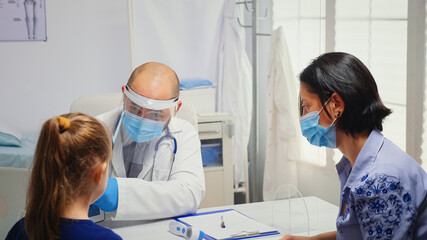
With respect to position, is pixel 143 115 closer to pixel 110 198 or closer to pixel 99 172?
pixel 110 198

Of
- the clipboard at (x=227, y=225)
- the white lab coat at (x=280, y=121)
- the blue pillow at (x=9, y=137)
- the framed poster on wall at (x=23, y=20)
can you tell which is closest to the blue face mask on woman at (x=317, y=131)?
the clipboard at (x=227, y=225)

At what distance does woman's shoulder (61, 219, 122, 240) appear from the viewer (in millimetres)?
1033

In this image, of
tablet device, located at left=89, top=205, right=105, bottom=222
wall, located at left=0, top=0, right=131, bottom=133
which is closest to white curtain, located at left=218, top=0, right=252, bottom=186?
wall, located at left=0, top=0, right=131, bottom=133

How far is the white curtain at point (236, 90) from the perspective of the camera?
3.23 meters

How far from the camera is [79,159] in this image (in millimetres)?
1057

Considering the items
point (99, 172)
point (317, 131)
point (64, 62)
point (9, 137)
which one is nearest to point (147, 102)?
point (317, 131)

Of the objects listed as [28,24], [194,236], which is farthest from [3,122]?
[194,236]

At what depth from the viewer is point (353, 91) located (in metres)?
1.41

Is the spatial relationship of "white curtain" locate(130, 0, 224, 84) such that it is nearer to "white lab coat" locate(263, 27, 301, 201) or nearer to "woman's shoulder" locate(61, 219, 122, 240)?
"white lab coat" locate(263, 27, 301, 201)

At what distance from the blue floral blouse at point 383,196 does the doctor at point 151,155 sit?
620mm

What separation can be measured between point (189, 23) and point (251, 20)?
1.20 ft

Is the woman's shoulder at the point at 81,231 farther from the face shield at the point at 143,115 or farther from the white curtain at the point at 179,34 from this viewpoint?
the white curtain at the point at 179,34

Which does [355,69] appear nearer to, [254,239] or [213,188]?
[254,239]

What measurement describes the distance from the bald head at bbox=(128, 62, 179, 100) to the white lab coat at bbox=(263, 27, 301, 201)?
98 cm
